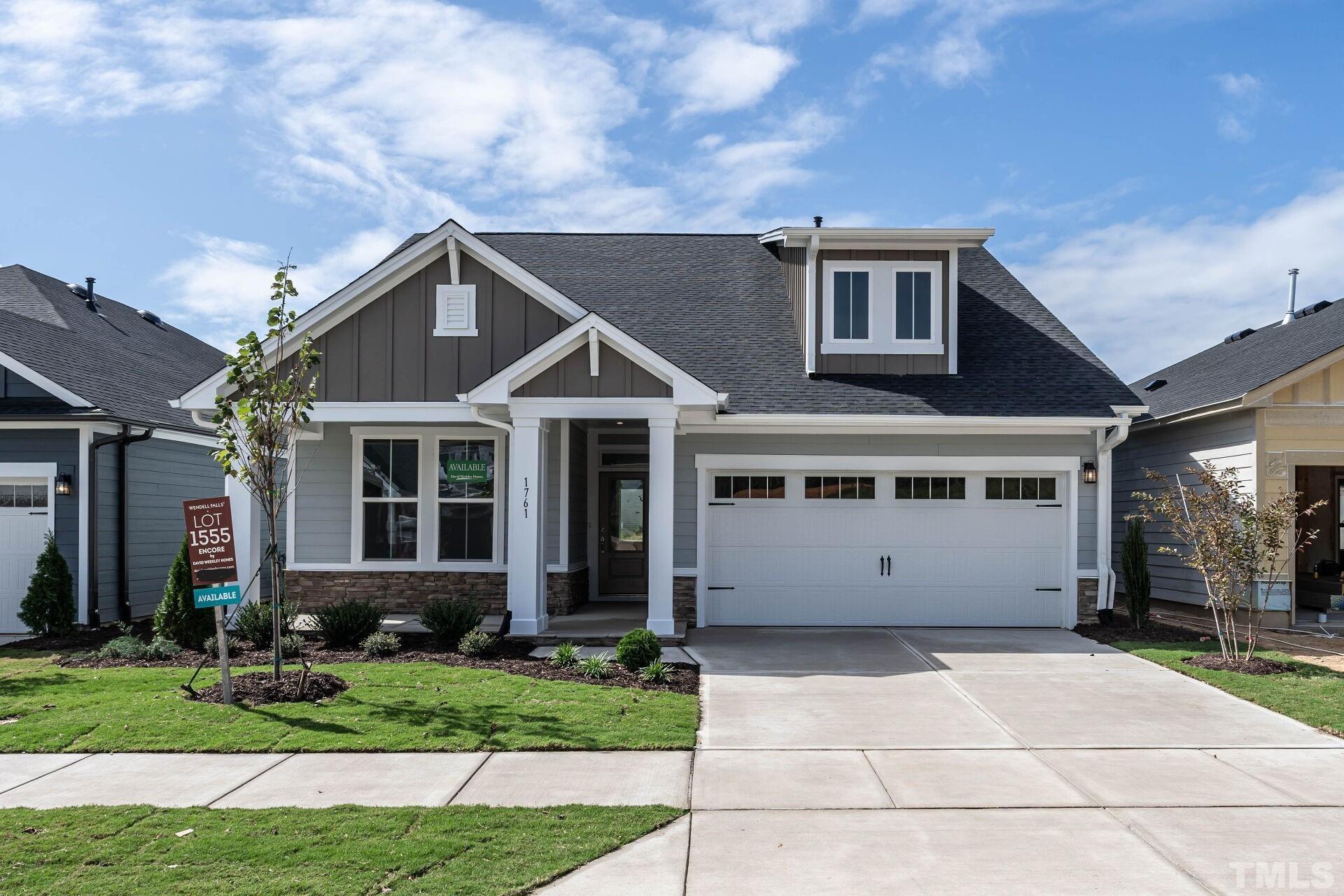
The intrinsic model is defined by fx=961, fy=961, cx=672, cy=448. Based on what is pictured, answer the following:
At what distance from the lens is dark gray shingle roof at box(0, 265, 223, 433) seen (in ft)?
43.8

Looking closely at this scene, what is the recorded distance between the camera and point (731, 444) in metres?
12.8

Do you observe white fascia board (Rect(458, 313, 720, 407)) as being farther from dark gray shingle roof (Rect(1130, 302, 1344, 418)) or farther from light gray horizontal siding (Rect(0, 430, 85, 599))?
dark gray shingle roof (Rect(1130, 302, 1344, 418))

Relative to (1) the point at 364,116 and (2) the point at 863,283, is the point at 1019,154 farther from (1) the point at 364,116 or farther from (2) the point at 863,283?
(1) the point at 364,116

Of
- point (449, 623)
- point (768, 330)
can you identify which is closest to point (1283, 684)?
point (768, 330)

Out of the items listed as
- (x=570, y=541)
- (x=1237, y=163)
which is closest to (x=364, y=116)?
(x=570, y=541)

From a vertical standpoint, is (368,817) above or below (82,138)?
below

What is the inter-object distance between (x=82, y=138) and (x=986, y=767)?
13467 millimetres

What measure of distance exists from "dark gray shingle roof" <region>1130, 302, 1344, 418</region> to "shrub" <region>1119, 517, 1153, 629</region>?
110 inches

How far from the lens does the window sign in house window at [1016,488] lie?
1293 centimetres

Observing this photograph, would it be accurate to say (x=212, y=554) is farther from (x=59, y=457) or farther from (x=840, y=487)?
(x=840, y=487)

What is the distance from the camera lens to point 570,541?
1366 centimetres

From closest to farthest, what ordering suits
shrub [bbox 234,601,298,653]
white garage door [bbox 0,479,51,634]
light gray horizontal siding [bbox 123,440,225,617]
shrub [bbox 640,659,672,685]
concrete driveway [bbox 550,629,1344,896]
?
concrete driveway [bbox 550,629,1344,896] < shrub [bbox 640,659,672,685] < shrub [bbox 234,601,298,653] < white garage door [bbox 0,479,51,634] < light gray horizontal siding [bbox 123,440,225,617]

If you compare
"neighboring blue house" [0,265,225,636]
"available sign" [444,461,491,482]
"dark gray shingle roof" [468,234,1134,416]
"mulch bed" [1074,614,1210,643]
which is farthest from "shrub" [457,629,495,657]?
"mulch bed" [1074,614,1210,643]

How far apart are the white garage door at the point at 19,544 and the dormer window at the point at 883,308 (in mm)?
10862
